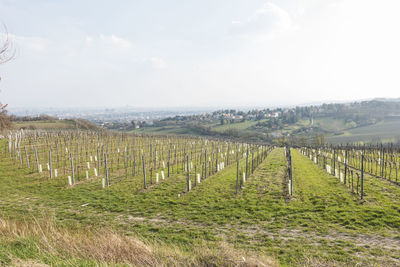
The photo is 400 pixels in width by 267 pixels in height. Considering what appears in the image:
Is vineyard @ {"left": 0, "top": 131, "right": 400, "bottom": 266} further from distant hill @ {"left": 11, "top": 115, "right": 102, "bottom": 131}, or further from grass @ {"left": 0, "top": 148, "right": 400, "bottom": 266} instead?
distant hill @ {"left": 11, "top": 115, "right": 102, "bottom": 131}

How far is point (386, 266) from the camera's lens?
587 centimetres

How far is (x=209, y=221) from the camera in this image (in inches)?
376

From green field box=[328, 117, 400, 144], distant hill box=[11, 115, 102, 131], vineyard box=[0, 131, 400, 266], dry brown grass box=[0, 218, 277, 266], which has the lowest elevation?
green field box=[328, 117, 400, 144]

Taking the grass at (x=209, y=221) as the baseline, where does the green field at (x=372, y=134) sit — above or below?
below

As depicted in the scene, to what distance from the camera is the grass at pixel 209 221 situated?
15.0ft

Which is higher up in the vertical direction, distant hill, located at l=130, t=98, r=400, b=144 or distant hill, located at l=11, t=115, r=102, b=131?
distant hill, located at l=11, t=115, r=102, b=131

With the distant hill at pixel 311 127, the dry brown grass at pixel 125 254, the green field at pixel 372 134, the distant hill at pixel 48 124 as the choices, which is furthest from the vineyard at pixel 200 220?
the green field at pixel 372 134

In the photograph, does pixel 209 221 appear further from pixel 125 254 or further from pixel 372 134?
pixel 372 134

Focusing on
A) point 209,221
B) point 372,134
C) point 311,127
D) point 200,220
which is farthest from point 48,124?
point 372,134

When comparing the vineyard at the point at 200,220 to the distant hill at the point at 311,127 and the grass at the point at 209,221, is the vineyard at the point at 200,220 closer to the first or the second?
the grass at the point at 209,221

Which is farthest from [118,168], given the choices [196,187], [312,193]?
[312,193]

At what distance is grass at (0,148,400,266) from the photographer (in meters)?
4.56

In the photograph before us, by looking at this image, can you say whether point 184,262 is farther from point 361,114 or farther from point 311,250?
point 361,114

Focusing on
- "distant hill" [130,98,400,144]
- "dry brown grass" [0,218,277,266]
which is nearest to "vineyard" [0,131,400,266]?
"dry brown grass" [0,218,277,266]
